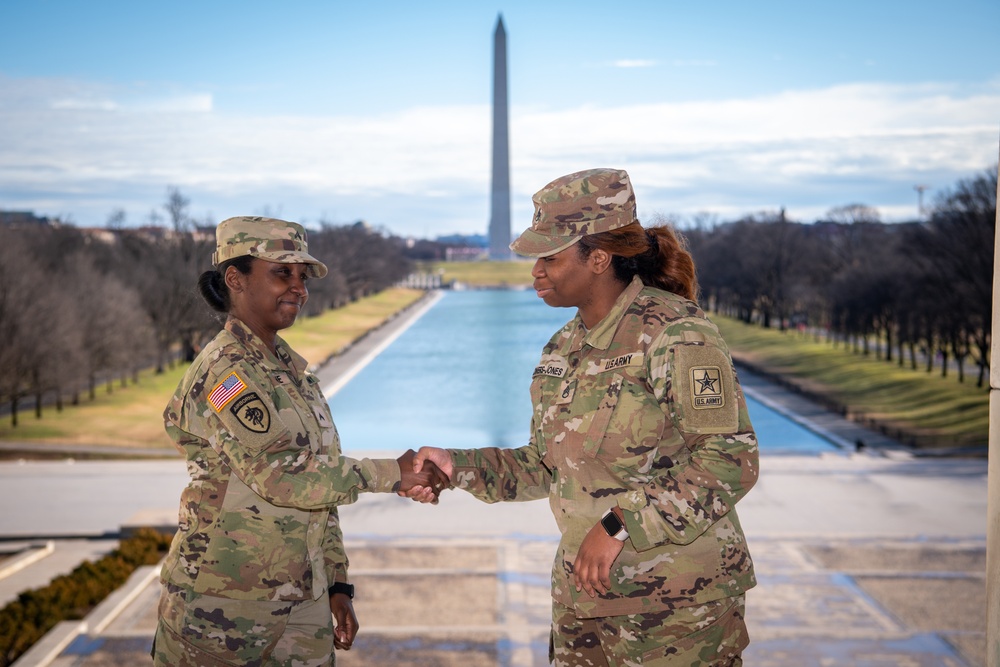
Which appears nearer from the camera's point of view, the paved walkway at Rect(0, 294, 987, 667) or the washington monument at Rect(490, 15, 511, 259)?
the paved walkway at Rect(0, 294, 987, 667)

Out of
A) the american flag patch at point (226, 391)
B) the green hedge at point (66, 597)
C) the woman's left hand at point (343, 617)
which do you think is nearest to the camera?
the american flag patch at point (226, 391)

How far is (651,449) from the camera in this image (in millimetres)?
2893

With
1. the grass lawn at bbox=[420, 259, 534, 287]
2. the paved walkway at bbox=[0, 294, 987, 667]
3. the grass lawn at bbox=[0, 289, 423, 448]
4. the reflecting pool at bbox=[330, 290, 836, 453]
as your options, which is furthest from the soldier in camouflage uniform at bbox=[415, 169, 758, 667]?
the grass lawn at bbox=[420, 259, 534, 287]

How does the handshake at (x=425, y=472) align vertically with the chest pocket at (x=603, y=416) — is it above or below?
below

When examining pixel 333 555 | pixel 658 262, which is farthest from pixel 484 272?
pixel 658 262

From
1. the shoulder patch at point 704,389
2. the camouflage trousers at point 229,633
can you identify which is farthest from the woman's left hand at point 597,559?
the camouflage trousers at point 229,633

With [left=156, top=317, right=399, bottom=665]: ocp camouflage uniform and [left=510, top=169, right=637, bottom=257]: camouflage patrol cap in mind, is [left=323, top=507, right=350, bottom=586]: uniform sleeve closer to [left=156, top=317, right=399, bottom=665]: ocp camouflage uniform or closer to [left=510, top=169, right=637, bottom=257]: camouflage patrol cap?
[left=156, top=317, right=399, bottom=665]: ocp camouflage uniform

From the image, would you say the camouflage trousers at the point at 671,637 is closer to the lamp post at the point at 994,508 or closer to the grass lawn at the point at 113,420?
the lamp post at the point at 994,508

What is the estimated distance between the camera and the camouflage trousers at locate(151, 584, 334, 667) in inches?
122

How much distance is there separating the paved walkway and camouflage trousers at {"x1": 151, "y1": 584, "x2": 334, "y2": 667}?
14.9 ft

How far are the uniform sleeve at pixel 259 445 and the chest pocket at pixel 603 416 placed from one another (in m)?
0.73

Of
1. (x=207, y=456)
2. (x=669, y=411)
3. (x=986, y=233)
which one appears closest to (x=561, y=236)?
(x=669, y=411)

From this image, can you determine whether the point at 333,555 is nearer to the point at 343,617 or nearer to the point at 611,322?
the point at 343,617

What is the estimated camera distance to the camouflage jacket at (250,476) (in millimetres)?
3033
